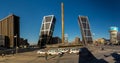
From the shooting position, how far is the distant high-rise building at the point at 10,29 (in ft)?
570

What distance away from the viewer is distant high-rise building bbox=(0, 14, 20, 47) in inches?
6845

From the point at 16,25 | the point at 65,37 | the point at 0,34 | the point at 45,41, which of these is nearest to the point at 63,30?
the point at 65,37

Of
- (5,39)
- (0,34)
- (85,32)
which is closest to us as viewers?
(5,39)

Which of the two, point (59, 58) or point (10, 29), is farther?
point (10, 29)

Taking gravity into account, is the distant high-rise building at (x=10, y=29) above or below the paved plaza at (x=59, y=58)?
above

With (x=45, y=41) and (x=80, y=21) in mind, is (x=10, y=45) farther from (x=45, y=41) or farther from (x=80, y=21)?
(x=80, y=21)

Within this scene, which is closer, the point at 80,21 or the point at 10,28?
the point at 10,28

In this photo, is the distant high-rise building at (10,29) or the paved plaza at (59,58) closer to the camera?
the paved plaza at (59,58)

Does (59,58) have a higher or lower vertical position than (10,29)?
lower

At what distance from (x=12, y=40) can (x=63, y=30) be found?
48257mm

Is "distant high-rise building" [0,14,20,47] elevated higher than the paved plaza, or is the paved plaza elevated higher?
"distant high-rise building" [0,14,20,47]

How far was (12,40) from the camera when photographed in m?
174

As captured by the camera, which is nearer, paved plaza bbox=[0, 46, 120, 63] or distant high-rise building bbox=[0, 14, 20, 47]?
paved plaza bbox=[0, 46, 120, 63]

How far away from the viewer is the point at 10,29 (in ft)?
571
